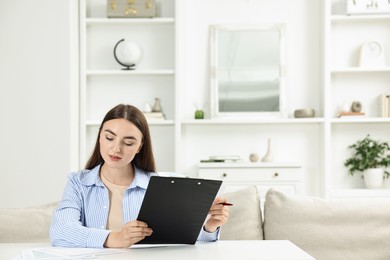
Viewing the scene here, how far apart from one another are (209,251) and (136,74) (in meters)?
3.90

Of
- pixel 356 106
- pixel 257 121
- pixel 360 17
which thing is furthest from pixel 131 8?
pixel 356 106

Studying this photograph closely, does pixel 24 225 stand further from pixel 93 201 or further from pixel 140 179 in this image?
pixel 140 179

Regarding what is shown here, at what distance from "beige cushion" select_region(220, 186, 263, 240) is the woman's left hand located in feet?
1.43

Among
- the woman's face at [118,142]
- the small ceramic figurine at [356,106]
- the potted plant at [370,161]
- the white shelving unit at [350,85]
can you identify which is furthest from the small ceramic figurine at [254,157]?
the woman's face at [118,142]

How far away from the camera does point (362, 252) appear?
273cm

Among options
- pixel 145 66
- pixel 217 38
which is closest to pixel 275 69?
pixel 217 38

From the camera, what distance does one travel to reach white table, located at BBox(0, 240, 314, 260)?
1934mm

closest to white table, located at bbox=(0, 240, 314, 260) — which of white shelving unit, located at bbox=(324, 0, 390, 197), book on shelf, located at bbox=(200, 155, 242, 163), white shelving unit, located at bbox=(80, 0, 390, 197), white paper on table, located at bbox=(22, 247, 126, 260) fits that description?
white paper on table, located at bbox=(22, 247, 126, 260)

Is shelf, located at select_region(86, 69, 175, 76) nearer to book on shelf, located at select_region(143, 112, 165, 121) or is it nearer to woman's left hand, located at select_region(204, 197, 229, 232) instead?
book on shelf, located at select_region(143, 112, 165, 121)

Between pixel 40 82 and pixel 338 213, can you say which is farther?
pixel 40 82

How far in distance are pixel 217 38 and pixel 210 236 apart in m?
3.74

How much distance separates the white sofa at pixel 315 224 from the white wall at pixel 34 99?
2579 mm

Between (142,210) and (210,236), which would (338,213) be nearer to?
(210,236)

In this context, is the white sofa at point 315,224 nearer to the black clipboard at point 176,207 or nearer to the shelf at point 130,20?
the black clipboard at point 176,207
